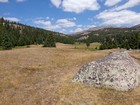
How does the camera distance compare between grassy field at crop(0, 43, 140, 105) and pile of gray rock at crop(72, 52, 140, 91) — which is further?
pile of gray rock at crop(72, 52, 140, 91)

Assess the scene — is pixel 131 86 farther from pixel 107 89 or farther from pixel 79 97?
pixel 79 97

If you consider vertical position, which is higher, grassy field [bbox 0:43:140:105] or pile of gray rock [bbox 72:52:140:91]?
pile of gray rock [bbox 72:52:140:91]

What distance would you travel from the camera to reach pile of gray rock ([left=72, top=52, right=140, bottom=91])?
29703 millimetres

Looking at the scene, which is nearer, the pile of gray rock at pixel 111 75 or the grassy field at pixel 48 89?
the grassy field at pixel 48 89

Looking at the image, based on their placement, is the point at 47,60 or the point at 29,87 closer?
the point at 29,87

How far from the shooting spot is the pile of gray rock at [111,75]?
29703 mm

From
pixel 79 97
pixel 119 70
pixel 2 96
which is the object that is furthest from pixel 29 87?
pixel 119 70

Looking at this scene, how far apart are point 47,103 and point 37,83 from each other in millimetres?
7024

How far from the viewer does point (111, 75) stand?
30234 millimetres

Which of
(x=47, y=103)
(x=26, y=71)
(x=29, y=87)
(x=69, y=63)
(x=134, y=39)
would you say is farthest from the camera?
(x=134, y=39)

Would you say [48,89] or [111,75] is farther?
[111,75]

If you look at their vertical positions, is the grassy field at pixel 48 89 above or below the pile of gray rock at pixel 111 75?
below

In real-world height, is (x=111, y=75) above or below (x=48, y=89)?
above

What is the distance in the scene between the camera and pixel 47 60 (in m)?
47.5
